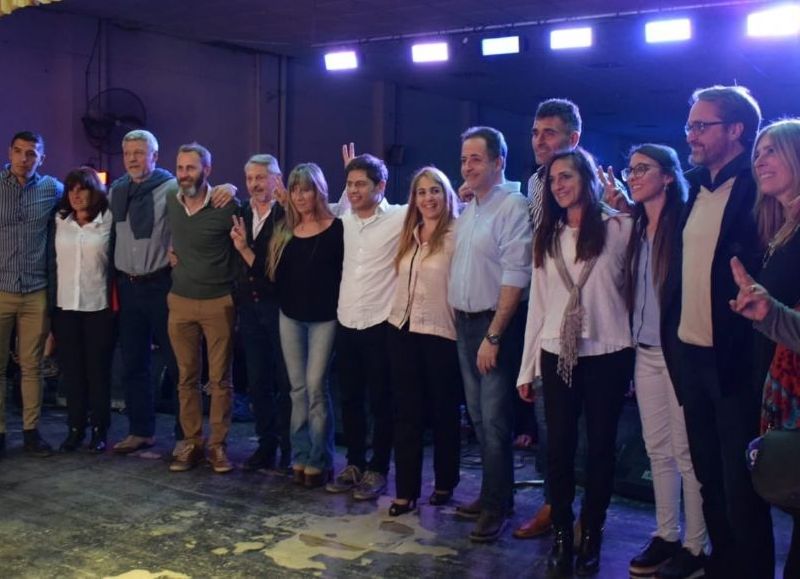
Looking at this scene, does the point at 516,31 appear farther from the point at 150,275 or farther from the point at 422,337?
the point at 422,337

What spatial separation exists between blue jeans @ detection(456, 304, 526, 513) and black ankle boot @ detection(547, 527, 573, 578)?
0.38m

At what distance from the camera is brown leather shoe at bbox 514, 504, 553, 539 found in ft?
11.0

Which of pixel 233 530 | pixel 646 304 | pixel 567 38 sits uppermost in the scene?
pixel 567 38

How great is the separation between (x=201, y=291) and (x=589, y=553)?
2.28 meters

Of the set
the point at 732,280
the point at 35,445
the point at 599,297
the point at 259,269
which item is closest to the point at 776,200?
the point at 732,280

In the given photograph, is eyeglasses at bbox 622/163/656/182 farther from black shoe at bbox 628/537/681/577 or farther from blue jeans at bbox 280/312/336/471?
blue jeans at bbox 280/312/336/471

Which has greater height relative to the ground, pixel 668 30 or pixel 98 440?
pixel 668 30

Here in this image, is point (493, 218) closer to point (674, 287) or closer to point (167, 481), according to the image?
point (674, 287)

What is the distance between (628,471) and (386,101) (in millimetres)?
9906

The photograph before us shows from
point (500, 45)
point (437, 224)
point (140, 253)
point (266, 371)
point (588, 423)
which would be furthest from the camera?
point (500, 45)

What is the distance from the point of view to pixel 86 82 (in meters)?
Answer: 8.83

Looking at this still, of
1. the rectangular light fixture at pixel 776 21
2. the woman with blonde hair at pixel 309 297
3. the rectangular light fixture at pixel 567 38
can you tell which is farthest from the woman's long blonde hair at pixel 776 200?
the rectangular light fixture at pixel 567 38

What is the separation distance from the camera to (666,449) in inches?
115

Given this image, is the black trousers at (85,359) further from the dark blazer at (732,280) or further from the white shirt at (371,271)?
the dark blazer at (732,280)
